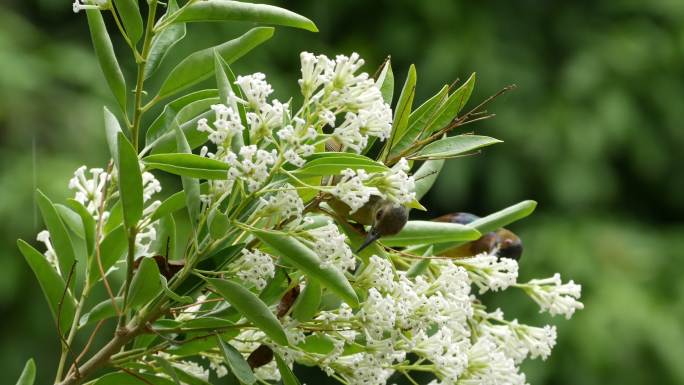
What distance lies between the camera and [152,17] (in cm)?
75

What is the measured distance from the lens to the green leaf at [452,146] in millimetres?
807

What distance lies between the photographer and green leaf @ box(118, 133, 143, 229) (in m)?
0.71

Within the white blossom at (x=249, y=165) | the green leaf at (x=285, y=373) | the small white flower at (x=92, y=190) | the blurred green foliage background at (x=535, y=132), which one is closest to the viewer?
the white blossom at (x=249, y=165)

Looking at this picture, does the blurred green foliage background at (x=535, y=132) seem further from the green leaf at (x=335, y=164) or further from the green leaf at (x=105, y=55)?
the green leaf at (x=335, y=164)

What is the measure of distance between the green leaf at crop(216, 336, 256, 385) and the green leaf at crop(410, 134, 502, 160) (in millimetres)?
207

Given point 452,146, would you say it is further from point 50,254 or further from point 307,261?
point 50,254

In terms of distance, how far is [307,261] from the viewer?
708 mm

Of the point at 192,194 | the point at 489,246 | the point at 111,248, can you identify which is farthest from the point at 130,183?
the point at 489,246

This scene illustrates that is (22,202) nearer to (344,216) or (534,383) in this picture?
(534,383)

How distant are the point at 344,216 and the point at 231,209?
87 mm

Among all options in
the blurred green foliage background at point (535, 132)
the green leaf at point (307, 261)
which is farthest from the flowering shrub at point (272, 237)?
the blurred green foliage background at point (535, 132)

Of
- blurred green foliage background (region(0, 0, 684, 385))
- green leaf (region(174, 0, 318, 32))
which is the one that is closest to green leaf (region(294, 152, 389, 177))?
green leaf (region(174, 0, 318, 32))

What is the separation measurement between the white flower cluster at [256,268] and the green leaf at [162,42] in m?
0.18

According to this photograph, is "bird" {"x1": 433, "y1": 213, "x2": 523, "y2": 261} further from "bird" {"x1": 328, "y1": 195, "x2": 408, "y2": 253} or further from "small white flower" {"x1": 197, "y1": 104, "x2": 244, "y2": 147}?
"small white flower" {"x1": 197, "y1": 104, "x2": 244, "y2": 147}
